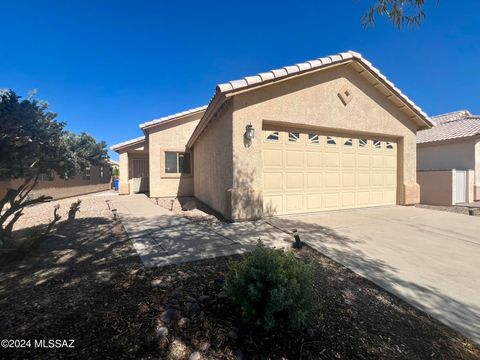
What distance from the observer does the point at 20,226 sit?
6203mm

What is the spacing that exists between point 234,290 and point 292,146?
227 inches

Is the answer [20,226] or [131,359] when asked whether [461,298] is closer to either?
[131,359]

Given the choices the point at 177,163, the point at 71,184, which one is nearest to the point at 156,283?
the point at 177,163

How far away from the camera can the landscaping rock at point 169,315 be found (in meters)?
2.21

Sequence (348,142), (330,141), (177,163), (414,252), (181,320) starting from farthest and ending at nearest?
(177,163) < (348,142) < (330,141) < (414,252) < (181,320)

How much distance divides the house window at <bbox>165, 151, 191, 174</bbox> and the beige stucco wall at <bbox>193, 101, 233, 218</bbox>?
3.04 meters

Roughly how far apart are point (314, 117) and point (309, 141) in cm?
80

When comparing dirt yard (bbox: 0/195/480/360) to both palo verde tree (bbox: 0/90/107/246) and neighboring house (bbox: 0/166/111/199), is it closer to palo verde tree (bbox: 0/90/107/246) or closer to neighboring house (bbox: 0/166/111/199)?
palo verde tree (bbox: 0/90/107/246)

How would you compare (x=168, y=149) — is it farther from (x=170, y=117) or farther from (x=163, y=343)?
(x=163, y=343)

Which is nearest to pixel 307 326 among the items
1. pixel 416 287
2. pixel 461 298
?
pixel 416 287

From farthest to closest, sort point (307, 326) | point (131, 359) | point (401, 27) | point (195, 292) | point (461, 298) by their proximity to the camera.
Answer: point (401, 27)
point (461, 298)
point (195, 292)
point (307, 326)
point (131, 359)

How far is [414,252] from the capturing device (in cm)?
447

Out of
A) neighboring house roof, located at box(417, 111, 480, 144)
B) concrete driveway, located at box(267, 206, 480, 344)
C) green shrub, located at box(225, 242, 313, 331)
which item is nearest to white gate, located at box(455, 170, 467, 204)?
neighboring house roof, located at box(417, 111, 480, 144)

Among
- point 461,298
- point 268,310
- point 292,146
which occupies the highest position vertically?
point 292,146
